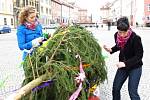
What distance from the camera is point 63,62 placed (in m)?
3.81

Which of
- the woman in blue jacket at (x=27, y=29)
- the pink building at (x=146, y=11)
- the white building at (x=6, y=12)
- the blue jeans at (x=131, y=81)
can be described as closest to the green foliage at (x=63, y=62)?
the blue jeans at (x=131, y=81)

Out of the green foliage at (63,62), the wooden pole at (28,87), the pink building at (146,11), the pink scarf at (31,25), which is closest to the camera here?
the wooden pole at (28,87)

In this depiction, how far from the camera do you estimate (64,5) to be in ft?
399

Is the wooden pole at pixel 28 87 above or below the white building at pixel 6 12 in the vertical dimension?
below

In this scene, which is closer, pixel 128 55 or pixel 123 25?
pixel 123 25

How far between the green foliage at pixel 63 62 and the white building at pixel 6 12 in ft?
182

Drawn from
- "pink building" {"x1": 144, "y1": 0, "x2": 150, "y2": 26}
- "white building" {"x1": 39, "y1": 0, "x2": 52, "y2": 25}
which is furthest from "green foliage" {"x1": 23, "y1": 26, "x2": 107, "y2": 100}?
"white building" {"x1": 39, "y1": 0, "x2": 52, "y2": 25}

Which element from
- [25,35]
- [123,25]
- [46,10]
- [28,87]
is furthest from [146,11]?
[28,87]

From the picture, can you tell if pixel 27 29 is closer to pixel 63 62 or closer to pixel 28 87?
pixel 63 62

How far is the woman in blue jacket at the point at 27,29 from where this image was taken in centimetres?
479

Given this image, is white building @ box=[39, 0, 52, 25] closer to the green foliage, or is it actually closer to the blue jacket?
the blue jacket

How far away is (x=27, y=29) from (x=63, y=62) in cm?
129

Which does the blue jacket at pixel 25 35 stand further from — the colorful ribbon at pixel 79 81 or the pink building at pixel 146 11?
the pink building at pixel 146 11

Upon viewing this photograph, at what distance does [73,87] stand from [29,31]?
4.77ft
